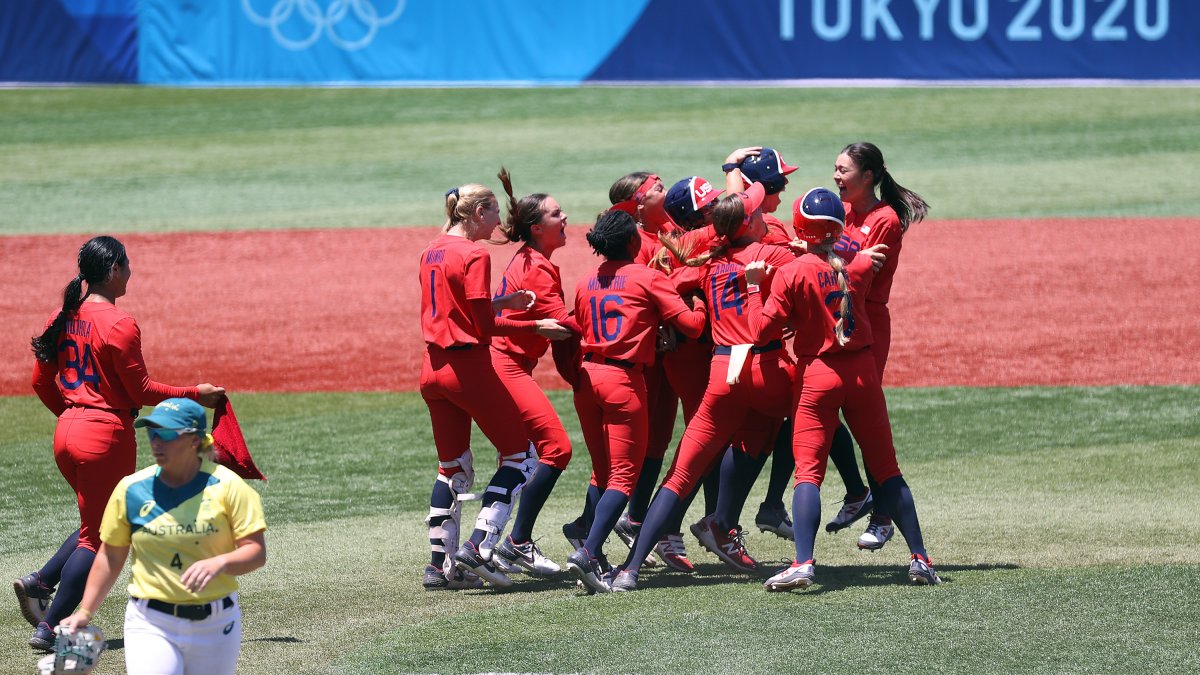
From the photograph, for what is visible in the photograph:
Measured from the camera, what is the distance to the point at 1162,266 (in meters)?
16.8

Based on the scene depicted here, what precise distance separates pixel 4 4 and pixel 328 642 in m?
24.2

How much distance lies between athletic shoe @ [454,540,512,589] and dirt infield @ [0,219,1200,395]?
5.66m

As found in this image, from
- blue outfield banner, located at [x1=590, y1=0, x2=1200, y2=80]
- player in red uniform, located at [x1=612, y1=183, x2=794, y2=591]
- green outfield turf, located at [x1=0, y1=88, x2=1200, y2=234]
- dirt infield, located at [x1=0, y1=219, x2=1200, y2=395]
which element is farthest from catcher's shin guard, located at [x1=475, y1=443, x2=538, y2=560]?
blue outfield banner, located at [x1=590, y1=0, x2=1200, y2=80]

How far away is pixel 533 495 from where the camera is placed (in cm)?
757

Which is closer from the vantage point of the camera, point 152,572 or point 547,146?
point 152,572

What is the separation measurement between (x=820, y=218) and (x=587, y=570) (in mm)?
1939

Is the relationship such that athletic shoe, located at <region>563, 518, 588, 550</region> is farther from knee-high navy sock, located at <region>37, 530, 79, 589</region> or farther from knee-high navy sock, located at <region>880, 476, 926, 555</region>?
knee-high navy sock, located at <region>37, 530, 79, 589</region>

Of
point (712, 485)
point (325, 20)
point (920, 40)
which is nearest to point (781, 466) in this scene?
point (712, 485)

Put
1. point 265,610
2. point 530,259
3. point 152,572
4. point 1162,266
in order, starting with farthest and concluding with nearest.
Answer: point 1162,266 → point 530,259 → point 265,610 → point 152,572

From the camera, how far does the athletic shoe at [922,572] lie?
23.6 feet

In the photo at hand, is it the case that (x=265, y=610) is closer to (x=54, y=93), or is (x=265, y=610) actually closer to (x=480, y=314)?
(x=480, y=314)

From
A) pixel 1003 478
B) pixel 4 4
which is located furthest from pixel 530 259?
pixel 4 4

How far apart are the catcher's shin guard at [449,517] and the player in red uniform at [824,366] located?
1.61 meters

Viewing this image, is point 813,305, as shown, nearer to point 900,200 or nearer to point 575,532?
point 900,200
